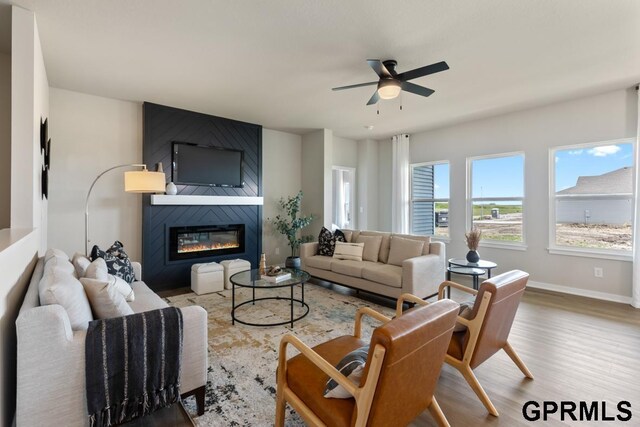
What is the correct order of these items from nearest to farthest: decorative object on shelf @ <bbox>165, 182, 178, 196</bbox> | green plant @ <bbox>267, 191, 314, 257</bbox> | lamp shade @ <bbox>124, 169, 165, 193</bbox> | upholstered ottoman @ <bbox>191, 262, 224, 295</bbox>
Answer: lamp shade @ <bbox>124, 169, 165, 193</bbox> < upholstered ottoman @ <bbox>191, 262, 224, 295</bbox> < decorative object on shelf @ <bbox>165, 182, 178, 196</bbox> < green plant @ <bbox>267, 191, 314, 257</bbox>

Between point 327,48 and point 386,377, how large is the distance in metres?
2.76

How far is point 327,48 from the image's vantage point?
287 centimetres

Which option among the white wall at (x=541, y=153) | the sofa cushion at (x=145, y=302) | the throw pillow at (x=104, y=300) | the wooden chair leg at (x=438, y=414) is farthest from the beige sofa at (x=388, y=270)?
the throw pillow at (x=104, y=300)

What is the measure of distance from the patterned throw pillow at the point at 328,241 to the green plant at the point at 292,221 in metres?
0.94

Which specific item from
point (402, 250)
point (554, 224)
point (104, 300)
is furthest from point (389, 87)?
point (554, 224)

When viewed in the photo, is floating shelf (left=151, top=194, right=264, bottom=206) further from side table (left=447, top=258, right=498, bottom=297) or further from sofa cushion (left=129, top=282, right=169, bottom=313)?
side table (left=447, top=258, right=498, bottom=297)

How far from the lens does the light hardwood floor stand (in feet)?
6.26

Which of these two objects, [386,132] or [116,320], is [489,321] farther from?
[386,132]

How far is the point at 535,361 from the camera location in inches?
97.9

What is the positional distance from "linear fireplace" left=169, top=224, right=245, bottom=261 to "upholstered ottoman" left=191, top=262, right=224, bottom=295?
1.89ft

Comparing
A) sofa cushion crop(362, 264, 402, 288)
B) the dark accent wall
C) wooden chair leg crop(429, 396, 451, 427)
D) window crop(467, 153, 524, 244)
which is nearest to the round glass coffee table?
sofa cushion crop(362, 264, 402, 288)

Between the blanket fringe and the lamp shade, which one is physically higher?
the lamp shade

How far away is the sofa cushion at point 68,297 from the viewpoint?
5.05ft

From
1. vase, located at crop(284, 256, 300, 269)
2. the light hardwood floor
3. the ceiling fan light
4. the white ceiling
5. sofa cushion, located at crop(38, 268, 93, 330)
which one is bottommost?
the light hardwood floor
